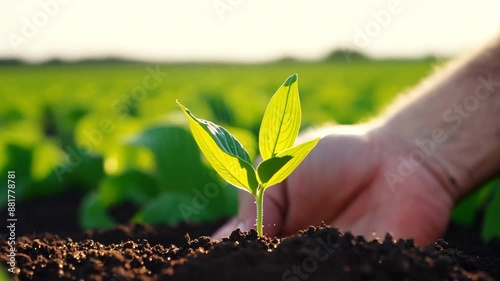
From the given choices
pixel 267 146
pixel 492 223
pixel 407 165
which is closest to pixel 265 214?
pixel 407 165

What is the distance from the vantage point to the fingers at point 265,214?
2.24 meters

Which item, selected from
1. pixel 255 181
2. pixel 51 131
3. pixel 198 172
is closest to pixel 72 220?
pixel 198 172

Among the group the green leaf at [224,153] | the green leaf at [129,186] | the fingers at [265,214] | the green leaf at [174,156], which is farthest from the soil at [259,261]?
the green leaf at [129,186]

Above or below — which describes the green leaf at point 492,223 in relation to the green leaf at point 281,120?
below

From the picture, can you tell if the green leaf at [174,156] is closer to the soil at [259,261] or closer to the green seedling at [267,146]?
the soil at [259,261]

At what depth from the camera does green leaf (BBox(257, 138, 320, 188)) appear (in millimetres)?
1332

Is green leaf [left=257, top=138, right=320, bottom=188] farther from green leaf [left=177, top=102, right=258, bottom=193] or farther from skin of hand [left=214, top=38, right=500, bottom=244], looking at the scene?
skin of hand [left=214, top=38, right=500, bottom=244]

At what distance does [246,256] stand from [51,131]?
12.3m

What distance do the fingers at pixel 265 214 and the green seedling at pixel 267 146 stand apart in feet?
2.53

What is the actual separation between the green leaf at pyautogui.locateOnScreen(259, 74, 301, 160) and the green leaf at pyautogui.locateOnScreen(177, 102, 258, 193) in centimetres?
6

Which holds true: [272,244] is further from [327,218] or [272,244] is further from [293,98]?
[327,218]

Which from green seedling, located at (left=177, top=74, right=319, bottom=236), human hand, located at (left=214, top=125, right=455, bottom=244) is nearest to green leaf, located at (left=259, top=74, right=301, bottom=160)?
green seedling, located at (left=177, top=74, right=319, bottom=236)

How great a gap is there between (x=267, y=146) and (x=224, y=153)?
12cm

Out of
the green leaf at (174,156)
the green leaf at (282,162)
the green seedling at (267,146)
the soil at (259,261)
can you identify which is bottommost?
the soil at (259,261)
